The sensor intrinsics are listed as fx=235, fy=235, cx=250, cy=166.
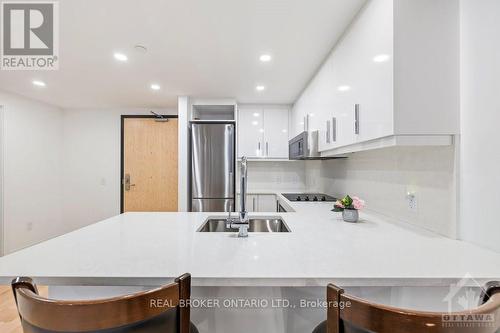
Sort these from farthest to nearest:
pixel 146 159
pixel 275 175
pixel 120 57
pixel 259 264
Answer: pixel 146 159 → pixel 275 175 → pixel 120 57 → pixel 259 264

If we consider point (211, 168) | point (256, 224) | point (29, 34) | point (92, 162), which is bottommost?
point (256, 224)

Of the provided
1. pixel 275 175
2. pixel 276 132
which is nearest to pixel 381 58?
pixel 276 132

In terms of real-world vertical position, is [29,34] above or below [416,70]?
above

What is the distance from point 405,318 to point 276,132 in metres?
3.41

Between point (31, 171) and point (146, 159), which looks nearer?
point (31, 171)

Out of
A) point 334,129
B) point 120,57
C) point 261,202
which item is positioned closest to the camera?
point 334,129

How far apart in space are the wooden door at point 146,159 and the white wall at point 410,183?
316cm

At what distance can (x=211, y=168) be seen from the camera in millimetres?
3445

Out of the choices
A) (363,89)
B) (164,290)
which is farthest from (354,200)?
(164,290)

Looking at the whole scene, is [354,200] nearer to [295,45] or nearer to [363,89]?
[363,89]

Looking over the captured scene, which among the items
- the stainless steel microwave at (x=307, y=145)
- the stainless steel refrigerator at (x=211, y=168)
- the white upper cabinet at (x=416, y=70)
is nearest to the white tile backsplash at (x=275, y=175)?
the stainless steel refrigerator at (x=211, y=168)

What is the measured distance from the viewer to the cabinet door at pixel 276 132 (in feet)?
12.5

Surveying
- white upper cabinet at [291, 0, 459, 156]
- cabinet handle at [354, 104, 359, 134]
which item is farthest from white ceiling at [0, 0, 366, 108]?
cabinet handle at [354, 104, 359, 134]

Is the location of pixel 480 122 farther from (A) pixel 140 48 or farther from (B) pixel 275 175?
(B) pixel 275 175
